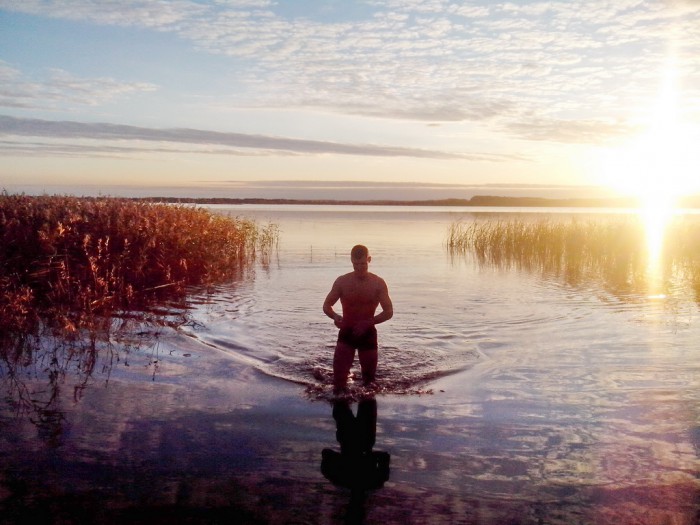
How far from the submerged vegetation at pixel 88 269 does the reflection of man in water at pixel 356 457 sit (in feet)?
13.7

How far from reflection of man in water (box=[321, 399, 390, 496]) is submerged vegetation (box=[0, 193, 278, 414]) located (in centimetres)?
418

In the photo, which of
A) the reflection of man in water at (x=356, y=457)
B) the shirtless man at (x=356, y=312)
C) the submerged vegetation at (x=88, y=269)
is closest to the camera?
the reflection of man in water at (x=356, y=457)

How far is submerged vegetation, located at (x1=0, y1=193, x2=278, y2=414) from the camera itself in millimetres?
11070

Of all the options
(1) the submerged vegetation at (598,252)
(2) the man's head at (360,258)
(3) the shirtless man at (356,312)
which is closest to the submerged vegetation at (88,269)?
(3) the shirtless man at (356,312)

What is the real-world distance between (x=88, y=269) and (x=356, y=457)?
39.0 feet

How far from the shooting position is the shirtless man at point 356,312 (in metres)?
8.79

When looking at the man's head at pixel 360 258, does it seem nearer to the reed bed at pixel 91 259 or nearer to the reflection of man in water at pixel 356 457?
the reflection of man in water at pixel 356 457

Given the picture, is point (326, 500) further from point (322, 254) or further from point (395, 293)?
point (322, 254)

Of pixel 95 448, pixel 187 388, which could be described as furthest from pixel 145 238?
pixel 95 448

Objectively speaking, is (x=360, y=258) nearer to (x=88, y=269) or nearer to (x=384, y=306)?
(x=384, y=306)

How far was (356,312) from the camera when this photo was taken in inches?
354

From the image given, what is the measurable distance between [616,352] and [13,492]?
9730 mm

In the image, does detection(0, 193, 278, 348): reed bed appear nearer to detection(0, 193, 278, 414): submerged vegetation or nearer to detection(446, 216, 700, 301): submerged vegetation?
detection(0, 193, 278, 414): submerged vegetation

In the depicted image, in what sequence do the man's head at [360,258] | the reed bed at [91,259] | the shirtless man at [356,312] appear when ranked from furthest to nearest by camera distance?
the reed bed at [91,259], the shirtless man at [356,312], the man's head at [360,258]
